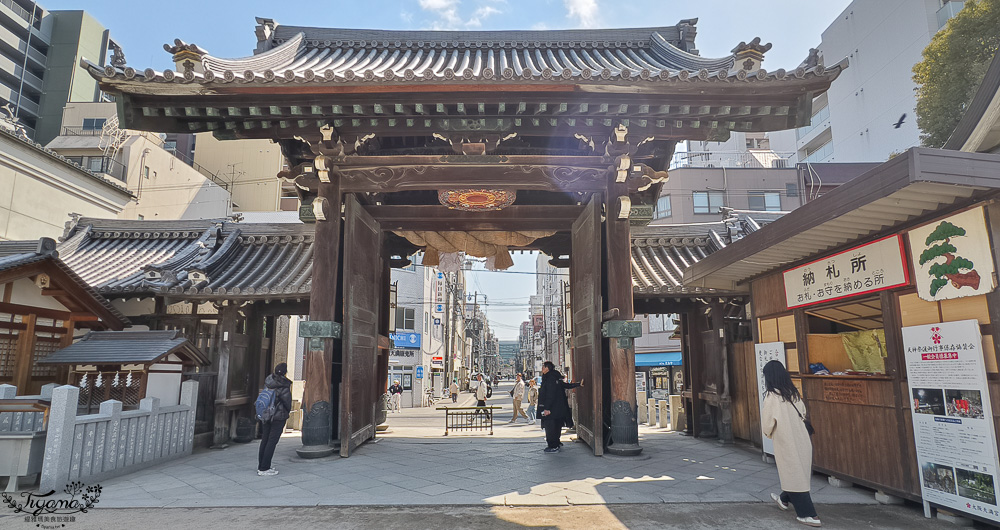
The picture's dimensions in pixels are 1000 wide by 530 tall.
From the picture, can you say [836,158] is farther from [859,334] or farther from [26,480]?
[26,480]

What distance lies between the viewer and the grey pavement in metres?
6.24

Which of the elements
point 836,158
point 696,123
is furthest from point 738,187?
point 696,123

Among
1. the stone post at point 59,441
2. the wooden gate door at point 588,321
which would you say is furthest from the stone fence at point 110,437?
the wooden gate door at point 588,321

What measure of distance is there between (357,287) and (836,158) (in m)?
35.3

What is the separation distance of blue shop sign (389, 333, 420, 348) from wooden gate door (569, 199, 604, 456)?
84.0 ft

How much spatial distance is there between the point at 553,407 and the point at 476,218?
13.2 ft

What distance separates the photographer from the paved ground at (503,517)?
5270 millimetres

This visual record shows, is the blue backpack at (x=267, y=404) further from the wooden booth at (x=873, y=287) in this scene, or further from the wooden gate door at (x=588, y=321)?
the wooden booth at (x=873, y=287)

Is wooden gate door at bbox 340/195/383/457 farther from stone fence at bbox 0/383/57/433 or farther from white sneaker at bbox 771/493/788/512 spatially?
white sneaker at bbox 771/493/788/512

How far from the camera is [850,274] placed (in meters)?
6.77

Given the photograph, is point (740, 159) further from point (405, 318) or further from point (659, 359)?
point (405, 318)

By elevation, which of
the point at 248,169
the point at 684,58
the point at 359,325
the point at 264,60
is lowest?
the point at 359,325

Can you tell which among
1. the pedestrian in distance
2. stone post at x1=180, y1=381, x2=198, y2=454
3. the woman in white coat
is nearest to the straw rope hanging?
the pedestrian in distance

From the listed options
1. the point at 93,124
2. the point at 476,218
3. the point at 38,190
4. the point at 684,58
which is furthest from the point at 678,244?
the point at 93,124
